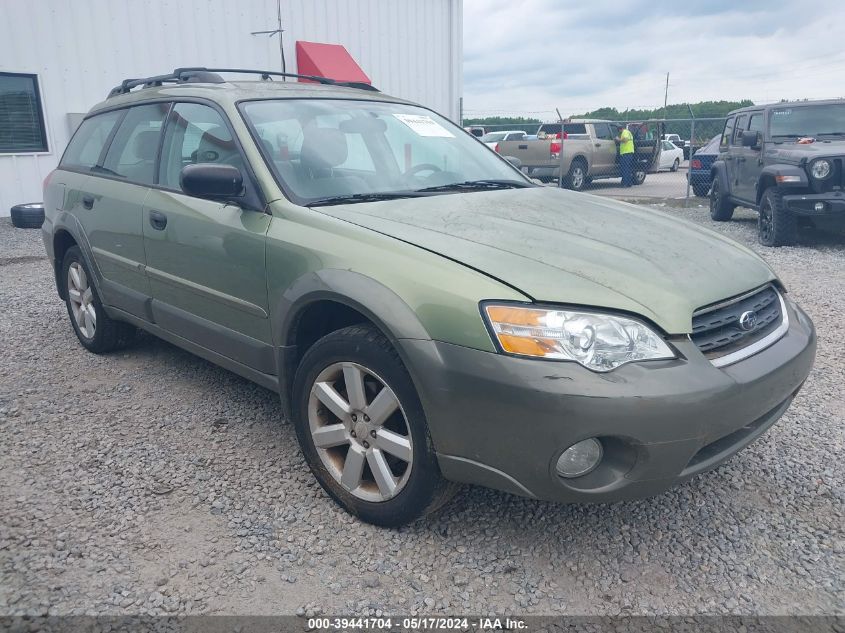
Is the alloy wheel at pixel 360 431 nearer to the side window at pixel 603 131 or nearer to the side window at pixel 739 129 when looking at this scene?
the side window at pixel 739 129

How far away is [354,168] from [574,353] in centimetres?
155

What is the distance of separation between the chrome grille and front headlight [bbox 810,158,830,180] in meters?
6.26

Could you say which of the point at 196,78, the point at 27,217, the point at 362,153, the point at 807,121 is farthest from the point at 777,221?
the point at 27,217

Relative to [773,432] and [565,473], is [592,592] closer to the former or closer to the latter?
[565,473]

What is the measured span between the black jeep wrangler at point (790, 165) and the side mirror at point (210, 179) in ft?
24.0

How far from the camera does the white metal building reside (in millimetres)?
10633

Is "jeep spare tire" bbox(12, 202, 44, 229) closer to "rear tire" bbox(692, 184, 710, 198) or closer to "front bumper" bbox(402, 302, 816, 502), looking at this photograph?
"front bumper" bbox(402, 302, 816, 502)

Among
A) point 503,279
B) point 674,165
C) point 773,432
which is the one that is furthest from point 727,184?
point 674,165

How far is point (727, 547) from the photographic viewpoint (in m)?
2.42

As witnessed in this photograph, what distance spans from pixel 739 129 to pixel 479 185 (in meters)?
7.98

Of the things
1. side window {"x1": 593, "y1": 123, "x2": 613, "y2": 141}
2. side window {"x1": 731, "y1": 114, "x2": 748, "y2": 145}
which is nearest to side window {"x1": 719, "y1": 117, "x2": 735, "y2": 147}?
side window {"x1": 731, "y1": 114, "x2": 748, "y2": 145}

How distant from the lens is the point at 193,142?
11.1ft

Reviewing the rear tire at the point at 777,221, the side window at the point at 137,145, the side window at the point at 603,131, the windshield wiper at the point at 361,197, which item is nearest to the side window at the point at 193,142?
the side window at the point at 137,145

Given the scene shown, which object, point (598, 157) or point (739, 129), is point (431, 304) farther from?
point (598, 157)
